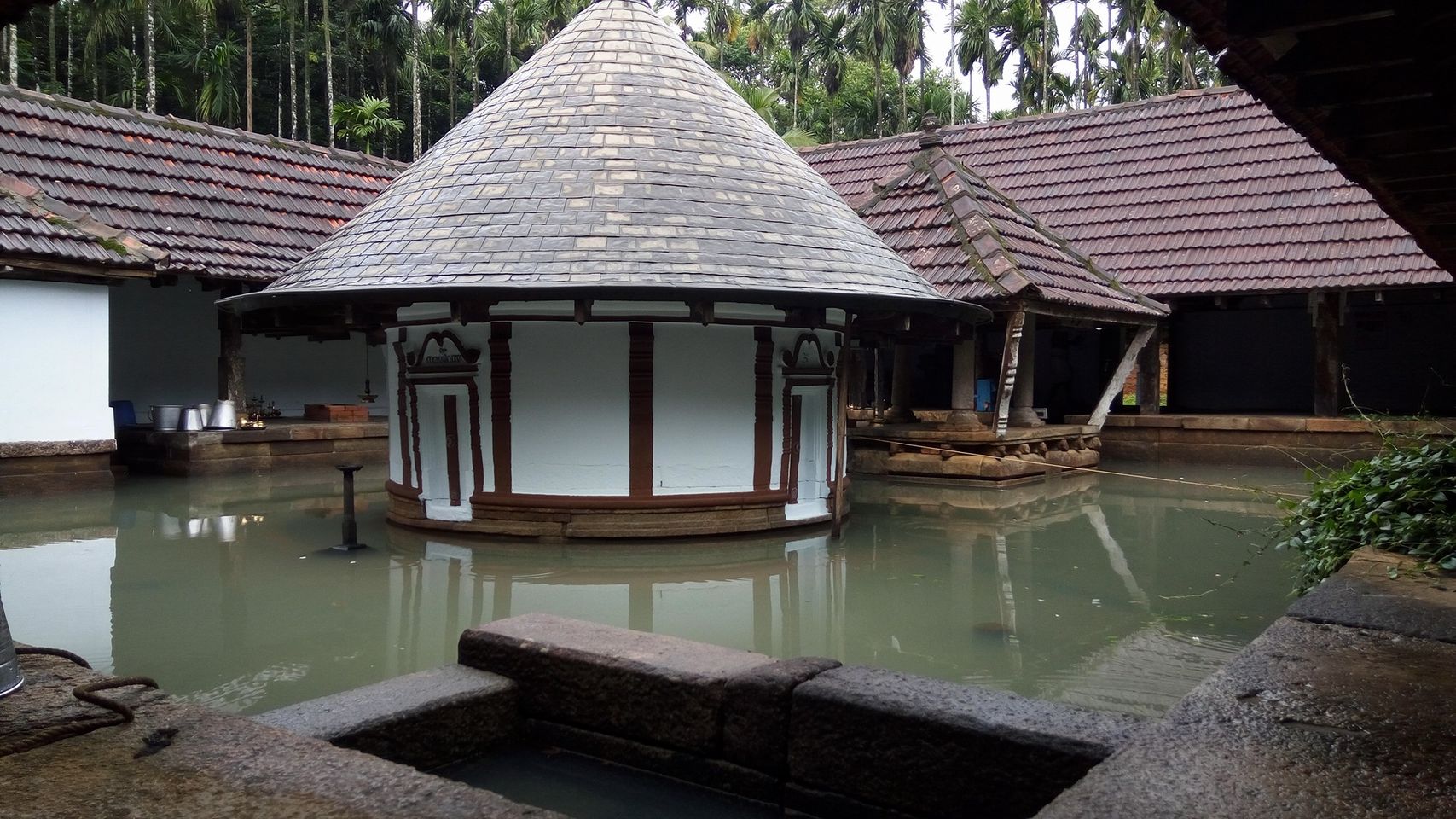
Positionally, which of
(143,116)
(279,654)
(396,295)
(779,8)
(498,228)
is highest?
(779,8)

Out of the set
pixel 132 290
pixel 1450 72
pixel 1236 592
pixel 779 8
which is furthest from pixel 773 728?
pixel 779 8

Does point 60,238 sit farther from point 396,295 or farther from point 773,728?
point 773,728

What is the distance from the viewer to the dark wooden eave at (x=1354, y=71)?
2850 millimetres

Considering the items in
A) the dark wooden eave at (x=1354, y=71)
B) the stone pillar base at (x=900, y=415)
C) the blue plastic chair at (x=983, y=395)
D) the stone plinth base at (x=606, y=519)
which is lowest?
the stone plinth base at (x=606, y=519)

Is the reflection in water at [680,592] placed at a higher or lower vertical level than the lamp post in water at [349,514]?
lower

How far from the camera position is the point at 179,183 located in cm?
1427

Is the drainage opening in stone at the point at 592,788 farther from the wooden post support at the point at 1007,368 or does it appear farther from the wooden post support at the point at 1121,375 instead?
the wooden post support at the point at 1121,375

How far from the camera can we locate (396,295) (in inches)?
332

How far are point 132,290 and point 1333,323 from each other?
16.2 m

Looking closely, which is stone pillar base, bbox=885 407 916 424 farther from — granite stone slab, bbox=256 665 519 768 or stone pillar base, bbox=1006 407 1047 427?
granite stone slab, bbox=256 665 519 768

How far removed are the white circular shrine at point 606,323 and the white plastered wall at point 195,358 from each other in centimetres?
674

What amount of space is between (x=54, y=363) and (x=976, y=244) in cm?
1016

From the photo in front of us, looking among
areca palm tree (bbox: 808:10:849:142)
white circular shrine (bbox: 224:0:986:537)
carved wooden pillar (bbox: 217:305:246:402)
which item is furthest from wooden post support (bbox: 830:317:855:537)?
areca palm tree (bbox: 808:10:849:142)

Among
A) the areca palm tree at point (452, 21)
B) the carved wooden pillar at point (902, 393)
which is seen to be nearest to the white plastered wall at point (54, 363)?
the carved wooden pillar at point (902, 393)
